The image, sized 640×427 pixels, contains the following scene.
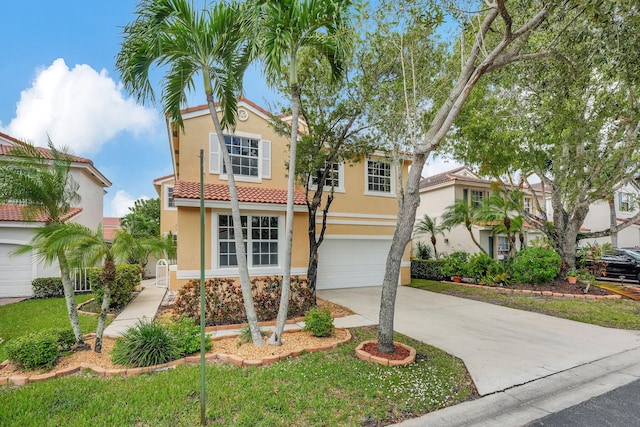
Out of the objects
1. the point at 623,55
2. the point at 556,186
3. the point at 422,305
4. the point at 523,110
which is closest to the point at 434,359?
the point at 422,305

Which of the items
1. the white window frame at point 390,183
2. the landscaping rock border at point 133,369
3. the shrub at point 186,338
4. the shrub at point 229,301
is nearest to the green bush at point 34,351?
the landscaping rock border at point 133,369

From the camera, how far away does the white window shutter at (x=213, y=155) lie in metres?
12.2

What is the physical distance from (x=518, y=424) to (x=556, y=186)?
1341 cm

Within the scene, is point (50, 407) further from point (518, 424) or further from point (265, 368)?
point (518, 424)

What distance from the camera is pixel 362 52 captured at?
9156mm

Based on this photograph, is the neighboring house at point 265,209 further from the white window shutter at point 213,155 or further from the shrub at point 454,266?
the shrub at point 454,266

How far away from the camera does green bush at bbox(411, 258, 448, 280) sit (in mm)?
17016

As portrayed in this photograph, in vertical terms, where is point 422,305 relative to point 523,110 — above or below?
below

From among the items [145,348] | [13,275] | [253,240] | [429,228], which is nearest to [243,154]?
[253,240]

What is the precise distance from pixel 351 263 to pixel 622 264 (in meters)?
15.0

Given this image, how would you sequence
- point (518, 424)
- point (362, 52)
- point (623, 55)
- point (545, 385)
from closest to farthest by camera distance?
point (518, 424) < point (545, 385) < point (623, 55) < point (362, 52)

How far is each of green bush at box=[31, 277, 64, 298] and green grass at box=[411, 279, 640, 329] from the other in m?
15.5

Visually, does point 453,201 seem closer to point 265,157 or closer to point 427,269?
point 427,269

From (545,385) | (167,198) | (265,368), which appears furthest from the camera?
(167,198)
